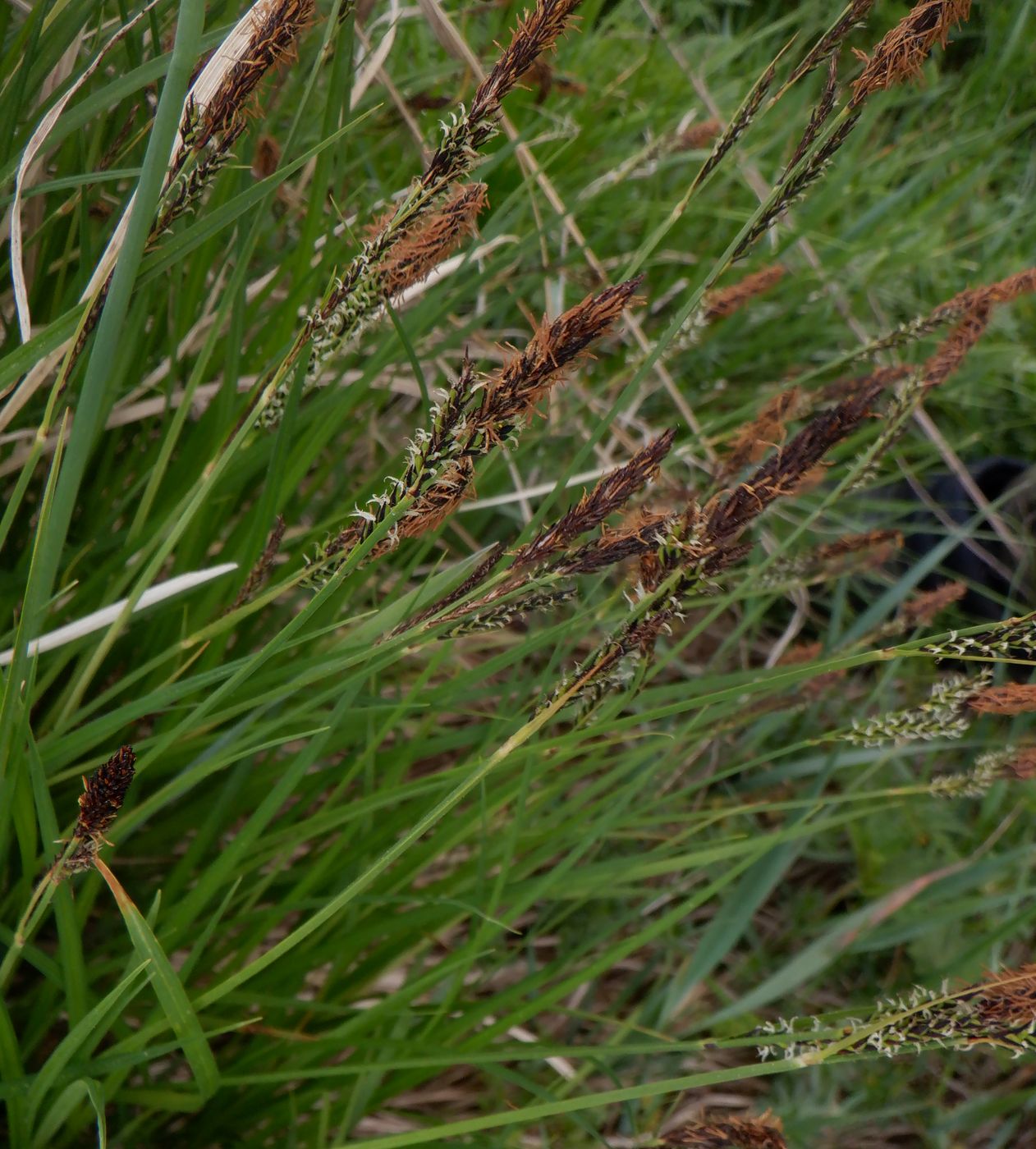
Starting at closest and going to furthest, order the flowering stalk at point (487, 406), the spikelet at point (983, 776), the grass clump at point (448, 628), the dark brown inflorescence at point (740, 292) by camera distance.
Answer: the flowering stalk at point (487, 406), the grass clump at point (448, 628), the spikelet at point (983, 776), the dark brown inflorescence at point (740, 292)

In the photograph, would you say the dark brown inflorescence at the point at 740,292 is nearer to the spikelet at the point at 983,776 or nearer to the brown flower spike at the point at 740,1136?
the spikelet at the point at 983,776

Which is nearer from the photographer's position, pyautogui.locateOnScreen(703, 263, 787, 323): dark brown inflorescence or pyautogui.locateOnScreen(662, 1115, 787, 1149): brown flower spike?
pyautogui.locateOnScreen(662, 1115, 787, 1149): brown flower spike

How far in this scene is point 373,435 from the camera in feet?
4.10

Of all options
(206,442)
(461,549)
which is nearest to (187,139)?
(206,442)

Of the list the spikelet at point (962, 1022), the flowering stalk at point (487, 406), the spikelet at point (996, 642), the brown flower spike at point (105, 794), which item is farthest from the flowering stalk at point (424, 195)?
the spikelet at point (962, 1022)

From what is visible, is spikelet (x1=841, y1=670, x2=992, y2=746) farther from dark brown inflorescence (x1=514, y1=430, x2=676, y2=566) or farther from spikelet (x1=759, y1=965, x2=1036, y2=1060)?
dark brown inflorescence (x1=514, y1=430, x2=676, y2=566)

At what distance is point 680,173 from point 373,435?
119cm

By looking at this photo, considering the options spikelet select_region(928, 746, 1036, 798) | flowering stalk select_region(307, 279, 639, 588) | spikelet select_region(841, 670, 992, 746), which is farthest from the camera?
spikelet select_region(928, 746, 1036, 798)

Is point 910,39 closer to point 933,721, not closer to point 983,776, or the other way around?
point 933,721

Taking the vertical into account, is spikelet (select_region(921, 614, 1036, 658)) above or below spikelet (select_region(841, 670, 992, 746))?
above

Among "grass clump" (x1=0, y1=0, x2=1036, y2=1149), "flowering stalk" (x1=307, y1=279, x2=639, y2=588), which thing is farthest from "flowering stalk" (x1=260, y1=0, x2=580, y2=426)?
"flowering stalk" (x1=307, y1=279, x2=639, y2=588)

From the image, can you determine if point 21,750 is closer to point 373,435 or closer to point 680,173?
point 373,435

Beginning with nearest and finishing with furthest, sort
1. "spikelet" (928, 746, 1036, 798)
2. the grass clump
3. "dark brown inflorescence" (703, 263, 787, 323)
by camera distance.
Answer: the grass clump
"spikelet" (928, 746, 1036, 798)
"dark brown inflorescence" (703, 263, 787, 323)

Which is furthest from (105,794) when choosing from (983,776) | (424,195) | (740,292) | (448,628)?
(740,292)
